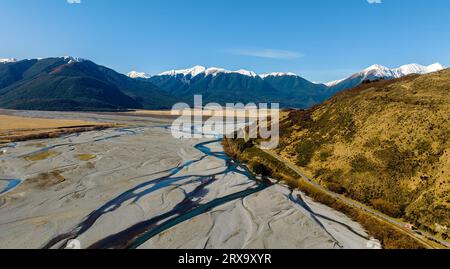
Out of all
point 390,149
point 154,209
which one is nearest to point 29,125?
point 154,209

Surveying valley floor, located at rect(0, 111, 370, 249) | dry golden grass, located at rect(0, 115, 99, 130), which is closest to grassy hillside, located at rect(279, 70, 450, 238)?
valley floor, located at rect(0, 111, 370, 249)

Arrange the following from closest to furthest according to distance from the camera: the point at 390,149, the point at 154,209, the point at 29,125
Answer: the point at 154,209 < the point at 390,149 < the point at 29,125

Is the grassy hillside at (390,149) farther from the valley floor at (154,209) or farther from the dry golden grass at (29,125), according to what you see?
the dry golden grass at (29,125)

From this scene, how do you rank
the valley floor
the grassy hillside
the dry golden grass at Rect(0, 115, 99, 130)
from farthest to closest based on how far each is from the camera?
the dry golden grass at Rect(0, 115, 99, 130) < the grassy hillside < the valley floor

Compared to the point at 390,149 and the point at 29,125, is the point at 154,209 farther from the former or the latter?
the point at 29,125

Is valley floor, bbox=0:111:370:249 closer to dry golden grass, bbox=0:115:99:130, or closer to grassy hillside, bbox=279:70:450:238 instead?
grassy hillside, bbox=279:70:450:238

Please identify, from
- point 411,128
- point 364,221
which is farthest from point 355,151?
point 364,221

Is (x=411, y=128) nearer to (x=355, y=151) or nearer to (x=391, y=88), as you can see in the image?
(x=355, y=151)
